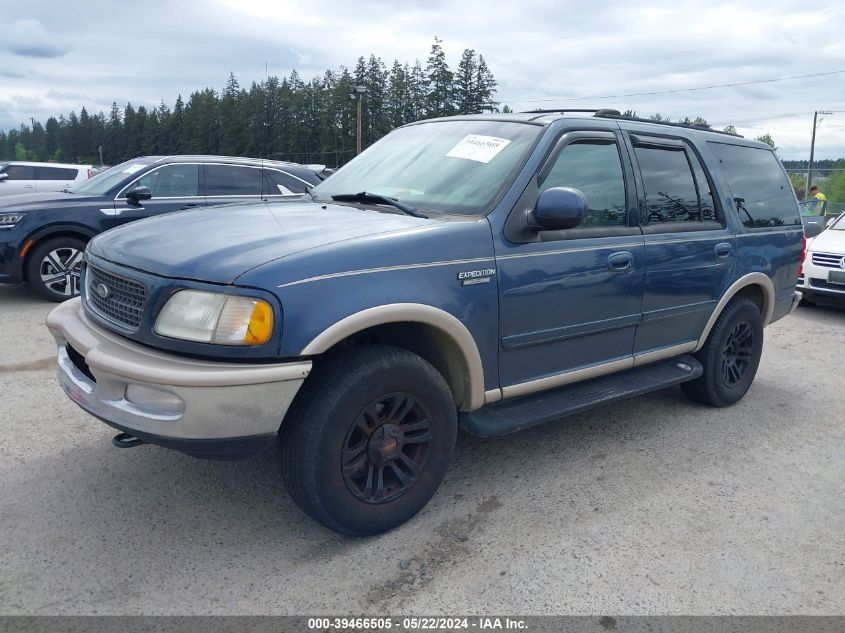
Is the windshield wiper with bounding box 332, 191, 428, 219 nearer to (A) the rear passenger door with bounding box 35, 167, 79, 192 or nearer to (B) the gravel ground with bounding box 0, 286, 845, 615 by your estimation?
(B) the gravel ground with bounding box 0, 286, 845, 615

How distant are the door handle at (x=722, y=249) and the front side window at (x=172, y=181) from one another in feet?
20.1

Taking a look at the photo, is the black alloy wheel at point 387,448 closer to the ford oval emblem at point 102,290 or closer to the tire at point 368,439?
the tire at point 368,439

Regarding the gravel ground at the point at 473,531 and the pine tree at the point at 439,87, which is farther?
the pine tree at the point at 439,87

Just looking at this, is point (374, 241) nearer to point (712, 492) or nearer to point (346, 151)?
point (712, 492)

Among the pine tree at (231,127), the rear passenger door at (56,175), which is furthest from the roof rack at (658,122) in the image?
the pine tree at (231,127)

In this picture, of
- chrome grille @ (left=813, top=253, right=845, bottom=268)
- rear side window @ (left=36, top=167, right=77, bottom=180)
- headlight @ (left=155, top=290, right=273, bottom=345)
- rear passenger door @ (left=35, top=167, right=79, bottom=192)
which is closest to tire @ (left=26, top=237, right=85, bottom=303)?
headlight @ (left=155, top=290, right=273, bottom=345)

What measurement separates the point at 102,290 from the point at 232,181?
5869 millimetres

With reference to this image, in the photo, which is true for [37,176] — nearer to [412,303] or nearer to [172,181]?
[172,181]

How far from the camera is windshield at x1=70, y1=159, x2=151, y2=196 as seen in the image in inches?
322

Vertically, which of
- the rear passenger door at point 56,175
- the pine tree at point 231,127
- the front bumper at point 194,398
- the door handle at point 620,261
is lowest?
the front bumper at point 194,398

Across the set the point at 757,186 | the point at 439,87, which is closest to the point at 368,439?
the point at 757,186

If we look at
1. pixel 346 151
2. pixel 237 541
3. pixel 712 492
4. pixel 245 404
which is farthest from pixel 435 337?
pixel 346 151

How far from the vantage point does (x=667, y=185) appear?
4.23 m

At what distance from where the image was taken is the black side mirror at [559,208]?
10.5 feet
